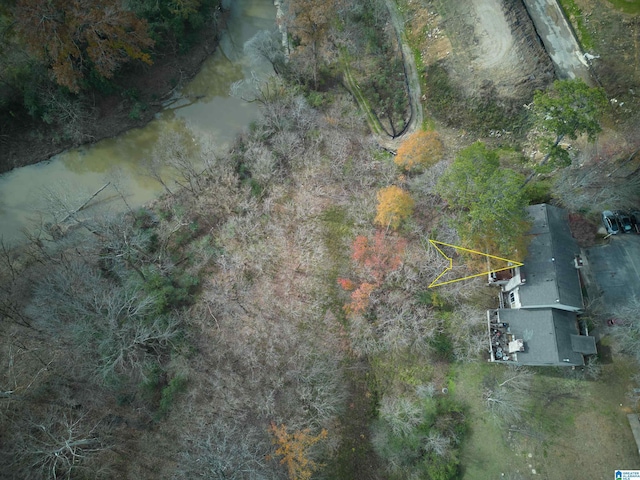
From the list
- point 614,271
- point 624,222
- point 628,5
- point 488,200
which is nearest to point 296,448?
point 488,200

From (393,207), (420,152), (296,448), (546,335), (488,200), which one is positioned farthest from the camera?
(420,152)

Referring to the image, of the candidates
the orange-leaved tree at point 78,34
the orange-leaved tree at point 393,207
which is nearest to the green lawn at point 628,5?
the orange-leaved tree at point 393,207

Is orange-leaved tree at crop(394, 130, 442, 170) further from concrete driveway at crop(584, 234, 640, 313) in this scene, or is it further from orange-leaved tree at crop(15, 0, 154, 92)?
orange-leaved tree at crop(15, 0, 154, 92)

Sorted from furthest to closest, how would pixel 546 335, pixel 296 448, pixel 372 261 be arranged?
pixel 372 261 → pixel 296 448 → pixel 546 335

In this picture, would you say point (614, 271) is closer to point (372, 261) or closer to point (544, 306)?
point (544, 306)

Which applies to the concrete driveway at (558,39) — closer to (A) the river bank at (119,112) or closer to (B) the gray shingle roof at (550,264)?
(B) the gray shingle roof at (550,264)

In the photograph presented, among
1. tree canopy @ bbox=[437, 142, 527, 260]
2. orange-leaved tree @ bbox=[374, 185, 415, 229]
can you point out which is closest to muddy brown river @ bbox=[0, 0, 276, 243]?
orange-leaved tree @ bbox=[374, 185, 415, 229]

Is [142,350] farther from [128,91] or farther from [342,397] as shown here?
[128,91]

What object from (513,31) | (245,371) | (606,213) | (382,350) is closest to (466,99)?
(513,31)
